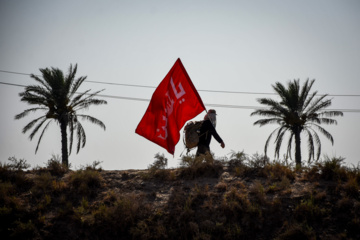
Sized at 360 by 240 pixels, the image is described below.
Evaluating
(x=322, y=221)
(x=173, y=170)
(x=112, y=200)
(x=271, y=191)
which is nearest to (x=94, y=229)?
(x=112, y=200)

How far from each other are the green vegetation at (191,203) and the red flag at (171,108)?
4.02 ft

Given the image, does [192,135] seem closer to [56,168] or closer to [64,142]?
[56,168]

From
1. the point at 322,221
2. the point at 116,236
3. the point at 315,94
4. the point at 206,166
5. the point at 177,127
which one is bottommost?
the point at 116,236

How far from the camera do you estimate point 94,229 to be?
23.5ft

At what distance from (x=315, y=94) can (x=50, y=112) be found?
17.4 m

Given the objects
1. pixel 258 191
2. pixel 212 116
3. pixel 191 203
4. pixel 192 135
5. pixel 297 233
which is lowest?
pixel 297 233

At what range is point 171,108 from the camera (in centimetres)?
930

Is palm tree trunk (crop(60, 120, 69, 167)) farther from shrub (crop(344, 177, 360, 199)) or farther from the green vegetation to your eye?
shrub (crop(344, 177, 360, 199))

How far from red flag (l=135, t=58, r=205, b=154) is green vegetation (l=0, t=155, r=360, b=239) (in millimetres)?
1225

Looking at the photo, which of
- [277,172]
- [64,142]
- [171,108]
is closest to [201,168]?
[171,108]

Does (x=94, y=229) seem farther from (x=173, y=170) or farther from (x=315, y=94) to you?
(x=315, y=94)

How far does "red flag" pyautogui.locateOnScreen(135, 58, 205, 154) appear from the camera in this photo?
9148 millimetres

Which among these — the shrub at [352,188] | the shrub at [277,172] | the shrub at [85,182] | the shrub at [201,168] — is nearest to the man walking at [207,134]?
the shrub at [201,168]

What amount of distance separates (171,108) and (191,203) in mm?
2893
